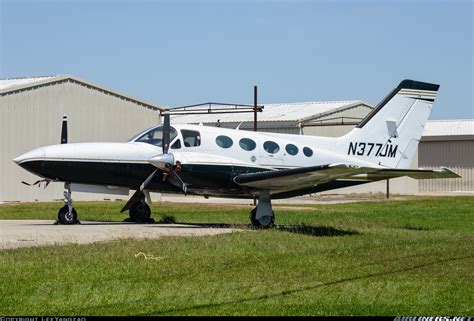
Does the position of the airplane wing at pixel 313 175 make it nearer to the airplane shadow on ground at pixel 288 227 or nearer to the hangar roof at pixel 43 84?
the airplane shadow on ground at pixel 288 227

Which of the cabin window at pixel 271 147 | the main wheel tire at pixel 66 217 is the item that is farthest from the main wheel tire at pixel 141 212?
the cabin window at pixel 271 147

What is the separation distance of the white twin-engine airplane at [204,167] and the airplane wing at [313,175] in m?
0.02

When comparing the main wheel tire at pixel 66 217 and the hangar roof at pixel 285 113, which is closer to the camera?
the main wheel tire at pixel 66 217

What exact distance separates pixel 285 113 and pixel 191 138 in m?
42.0

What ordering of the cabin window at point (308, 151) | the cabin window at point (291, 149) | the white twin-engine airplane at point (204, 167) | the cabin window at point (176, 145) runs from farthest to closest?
the cabin window at point (308, 151) → the cabin window at point (291, 149) → the cabin window at point (176, 145) → the white twin-engine airplane at point (204, 167)

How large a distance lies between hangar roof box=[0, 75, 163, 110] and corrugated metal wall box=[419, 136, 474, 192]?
3149 cm

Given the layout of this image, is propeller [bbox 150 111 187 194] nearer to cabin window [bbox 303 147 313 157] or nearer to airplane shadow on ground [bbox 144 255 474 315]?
cabin window [bbox 303 147 313 157]

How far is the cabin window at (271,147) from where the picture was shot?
88.2 ft

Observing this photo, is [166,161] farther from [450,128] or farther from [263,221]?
[450,128]

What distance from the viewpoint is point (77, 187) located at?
1014 inches

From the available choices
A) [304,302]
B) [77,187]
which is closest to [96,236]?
[77,187]

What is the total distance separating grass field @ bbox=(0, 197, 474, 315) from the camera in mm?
13359

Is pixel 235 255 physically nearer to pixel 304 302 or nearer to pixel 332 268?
pixel 332 268

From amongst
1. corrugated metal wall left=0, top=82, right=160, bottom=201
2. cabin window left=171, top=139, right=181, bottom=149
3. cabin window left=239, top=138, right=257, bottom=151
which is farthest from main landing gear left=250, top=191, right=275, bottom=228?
corrugated metal wall left=0, top=82, right=160, bottom=201
